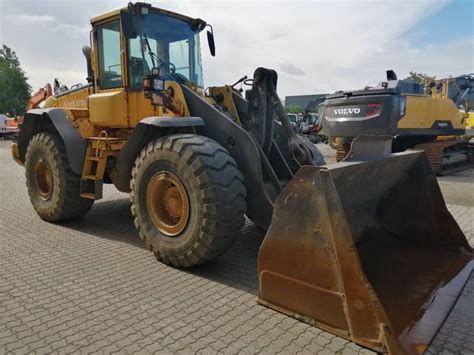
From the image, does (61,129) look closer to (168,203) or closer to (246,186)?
(168,203)

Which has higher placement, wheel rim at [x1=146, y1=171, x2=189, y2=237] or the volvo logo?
the volvo logo

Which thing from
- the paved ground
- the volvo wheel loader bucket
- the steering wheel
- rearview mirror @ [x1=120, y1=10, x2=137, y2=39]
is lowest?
the paved ground

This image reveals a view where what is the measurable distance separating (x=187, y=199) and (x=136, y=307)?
104 cm

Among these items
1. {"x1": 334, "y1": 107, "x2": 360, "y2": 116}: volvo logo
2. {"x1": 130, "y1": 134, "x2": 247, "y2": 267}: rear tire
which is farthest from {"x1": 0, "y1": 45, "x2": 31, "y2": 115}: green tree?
{"x1": 130, "y1": 134, "x2": 247, "y2": 267}: rear tire

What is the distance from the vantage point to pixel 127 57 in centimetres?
466

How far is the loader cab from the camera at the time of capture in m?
4.56

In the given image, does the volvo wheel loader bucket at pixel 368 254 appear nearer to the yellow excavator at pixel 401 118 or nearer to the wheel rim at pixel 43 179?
the wheel rim at pixel 43 179

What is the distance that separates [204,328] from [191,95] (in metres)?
2.51

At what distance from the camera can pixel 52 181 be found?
5289 mm

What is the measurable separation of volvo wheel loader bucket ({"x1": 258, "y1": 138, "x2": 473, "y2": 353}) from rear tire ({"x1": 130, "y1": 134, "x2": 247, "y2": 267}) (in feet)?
2.08

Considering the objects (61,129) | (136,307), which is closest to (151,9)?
(61,129)

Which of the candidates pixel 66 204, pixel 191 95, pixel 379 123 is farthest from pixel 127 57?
pixel 379 123

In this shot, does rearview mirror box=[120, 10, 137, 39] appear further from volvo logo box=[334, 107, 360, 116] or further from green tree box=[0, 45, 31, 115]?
green tree box=[0, 45, 31, 115]

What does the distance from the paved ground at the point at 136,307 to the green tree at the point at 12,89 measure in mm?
52200
